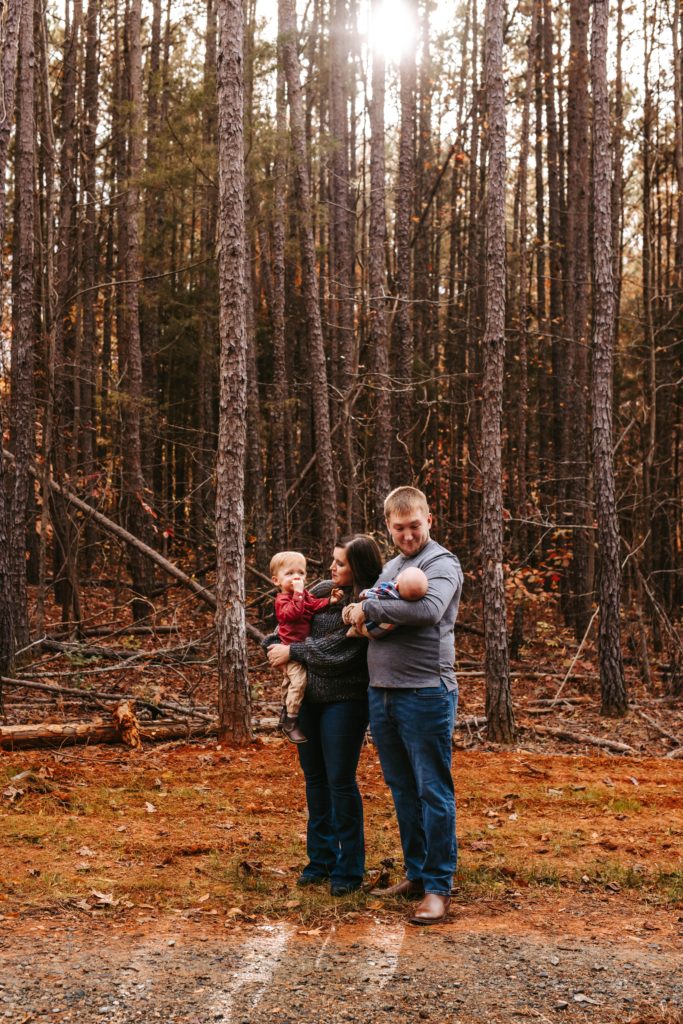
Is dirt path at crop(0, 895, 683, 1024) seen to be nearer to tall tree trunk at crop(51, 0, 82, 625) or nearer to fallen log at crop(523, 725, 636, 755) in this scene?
fallen log at crop(523, 725, 636, 755)

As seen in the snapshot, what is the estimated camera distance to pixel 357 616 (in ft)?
15.7

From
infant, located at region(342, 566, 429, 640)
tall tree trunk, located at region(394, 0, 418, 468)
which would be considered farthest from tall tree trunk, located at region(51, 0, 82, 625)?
infant, located at region(342, 566, 429, 640)

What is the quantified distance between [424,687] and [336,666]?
0.53 m

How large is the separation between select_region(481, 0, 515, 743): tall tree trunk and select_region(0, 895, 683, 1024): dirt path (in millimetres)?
5727

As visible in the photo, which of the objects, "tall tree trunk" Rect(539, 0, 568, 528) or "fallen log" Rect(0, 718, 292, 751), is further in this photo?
"tall tree trunk" Rect(539, 0, 568, 528)

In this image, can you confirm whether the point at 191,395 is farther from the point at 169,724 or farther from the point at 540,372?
the point at 169,724

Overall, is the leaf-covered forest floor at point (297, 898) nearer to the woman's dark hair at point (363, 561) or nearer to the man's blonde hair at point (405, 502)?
the woman's dark hair at point (363, 561)

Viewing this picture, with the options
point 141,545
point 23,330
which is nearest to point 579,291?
point 141,545

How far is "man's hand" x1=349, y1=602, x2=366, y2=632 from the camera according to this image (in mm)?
4770

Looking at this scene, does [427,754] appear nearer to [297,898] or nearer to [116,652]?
[297,898]

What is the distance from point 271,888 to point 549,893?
5.36 feet

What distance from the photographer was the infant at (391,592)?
4.65 metres

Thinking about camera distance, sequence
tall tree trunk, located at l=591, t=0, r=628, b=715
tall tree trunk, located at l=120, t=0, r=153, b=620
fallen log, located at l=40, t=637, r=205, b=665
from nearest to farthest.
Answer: tall tree trunk, located at l=591, t=0, r=628, b=715 < fallen log, located at l=40, t=637, r=205, b=665 < tall tree trunk, located at l=120, t=0, r=153, b=620

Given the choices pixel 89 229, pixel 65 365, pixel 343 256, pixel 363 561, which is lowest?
pixel 363 561
